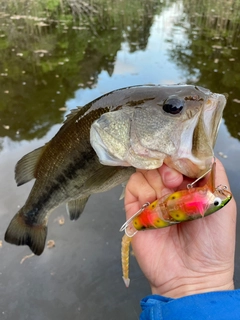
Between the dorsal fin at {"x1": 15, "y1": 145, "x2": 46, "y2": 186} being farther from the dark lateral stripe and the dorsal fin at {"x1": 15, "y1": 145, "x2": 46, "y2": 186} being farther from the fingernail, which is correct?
the fingernail

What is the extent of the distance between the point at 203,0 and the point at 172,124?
23594mm

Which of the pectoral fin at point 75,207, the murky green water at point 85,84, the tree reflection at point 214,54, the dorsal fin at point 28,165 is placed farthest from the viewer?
the tree reflection at point 214,54

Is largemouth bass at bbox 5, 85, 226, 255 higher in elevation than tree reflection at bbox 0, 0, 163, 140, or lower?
higher

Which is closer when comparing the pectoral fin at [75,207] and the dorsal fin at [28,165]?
the dorsal fin at [28,165]

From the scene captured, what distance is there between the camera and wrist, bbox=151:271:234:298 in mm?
1582

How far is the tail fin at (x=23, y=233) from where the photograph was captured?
7.48 ft

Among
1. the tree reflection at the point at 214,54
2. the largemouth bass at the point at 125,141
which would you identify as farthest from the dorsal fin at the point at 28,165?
the tree reflection at the point at 214,54

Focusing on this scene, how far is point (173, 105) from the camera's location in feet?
4.76

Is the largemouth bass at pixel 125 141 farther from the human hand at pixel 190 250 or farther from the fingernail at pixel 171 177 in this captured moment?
the human hand at pixel 190 250

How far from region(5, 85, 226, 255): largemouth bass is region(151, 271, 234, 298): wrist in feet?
1.89

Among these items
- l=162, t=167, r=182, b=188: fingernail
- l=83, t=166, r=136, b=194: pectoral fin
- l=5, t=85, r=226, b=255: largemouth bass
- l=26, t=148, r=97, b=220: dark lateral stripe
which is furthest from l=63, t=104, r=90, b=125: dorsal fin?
l=162, t=167, r=182, b=188: fingernail

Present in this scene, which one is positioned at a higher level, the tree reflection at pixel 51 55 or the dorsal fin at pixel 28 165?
the dorsal fin at pixel 28 165

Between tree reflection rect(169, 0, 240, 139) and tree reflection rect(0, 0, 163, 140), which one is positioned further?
tree reflection rect(169, 0, 240, 139)

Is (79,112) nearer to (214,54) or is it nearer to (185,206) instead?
(185,206)
